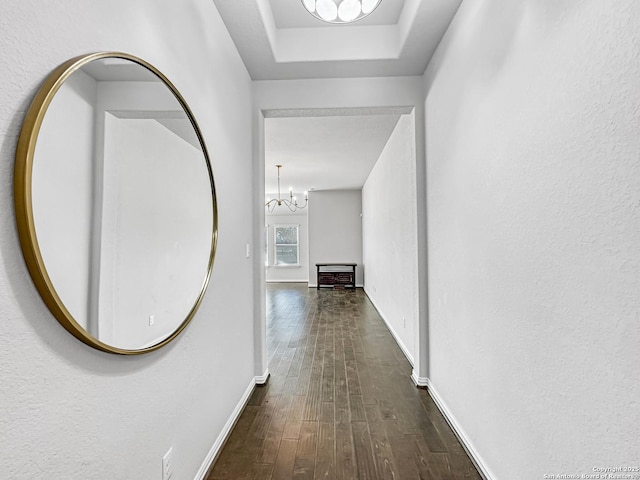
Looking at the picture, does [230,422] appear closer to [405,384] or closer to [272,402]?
[272,402]

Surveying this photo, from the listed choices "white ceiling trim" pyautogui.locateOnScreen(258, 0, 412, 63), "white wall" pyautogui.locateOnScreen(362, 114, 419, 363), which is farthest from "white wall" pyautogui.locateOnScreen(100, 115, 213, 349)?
"white wall" pyautogui.locateOnScreen(362, 114, 419, 363)

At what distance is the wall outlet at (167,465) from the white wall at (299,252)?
29.7ft

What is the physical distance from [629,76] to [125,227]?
1462 millimetres

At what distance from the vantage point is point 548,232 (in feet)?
3.83

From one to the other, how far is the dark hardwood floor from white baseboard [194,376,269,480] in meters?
0.04

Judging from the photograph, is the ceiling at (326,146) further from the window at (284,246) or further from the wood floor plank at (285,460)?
the window at (284,246)

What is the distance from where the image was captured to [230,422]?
213 cm

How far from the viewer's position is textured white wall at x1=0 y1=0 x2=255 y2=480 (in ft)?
2.36

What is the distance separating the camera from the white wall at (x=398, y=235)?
304 centimetres

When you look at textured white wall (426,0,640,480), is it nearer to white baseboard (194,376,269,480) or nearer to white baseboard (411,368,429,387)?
white baseboard (411,368,429,387)

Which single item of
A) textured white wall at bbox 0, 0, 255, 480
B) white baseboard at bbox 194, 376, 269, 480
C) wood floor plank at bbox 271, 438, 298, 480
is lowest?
wood floor plank at bbox 271, 438, 298, 480

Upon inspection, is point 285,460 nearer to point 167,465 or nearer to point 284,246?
point 167,465

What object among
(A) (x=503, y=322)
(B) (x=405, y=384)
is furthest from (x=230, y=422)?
(A) (x=503, y=322)

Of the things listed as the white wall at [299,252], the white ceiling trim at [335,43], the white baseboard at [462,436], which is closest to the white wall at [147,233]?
the white ceiling trim at [335,43]
